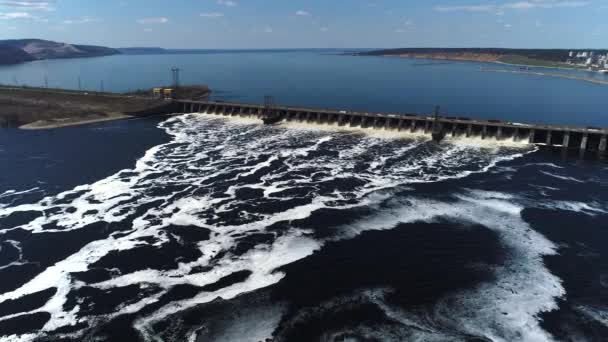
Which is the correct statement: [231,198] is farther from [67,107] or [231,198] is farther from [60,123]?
[67,107]

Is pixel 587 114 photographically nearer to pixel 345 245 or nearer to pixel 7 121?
pixel 345 245

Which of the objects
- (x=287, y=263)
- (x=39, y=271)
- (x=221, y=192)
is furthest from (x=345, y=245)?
(x=39, y=271)

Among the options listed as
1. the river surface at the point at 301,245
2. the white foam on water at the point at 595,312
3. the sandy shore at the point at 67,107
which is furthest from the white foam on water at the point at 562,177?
the sandy shore at the point at 67,107

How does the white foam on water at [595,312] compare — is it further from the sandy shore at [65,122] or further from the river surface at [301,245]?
the sandy shore at [65,122]

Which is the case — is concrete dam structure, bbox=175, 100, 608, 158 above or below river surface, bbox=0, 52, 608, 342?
above

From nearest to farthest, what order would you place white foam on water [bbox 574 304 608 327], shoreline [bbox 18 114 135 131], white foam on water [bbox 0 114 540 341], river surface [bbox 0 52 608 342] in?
1. white foam on water [bbox 574 304 608 327]
2. river surface [bbox 0 52 608 342]
3. white foam on water [bbox 0 114 540 341]
4. shoreline [bbox 18 114 135 131]

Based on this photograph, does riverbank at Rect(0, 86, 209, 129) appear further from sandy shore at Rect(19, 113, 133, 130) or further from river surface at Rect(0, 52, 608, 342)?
river surface at Rect(0, 52, 608, 342)

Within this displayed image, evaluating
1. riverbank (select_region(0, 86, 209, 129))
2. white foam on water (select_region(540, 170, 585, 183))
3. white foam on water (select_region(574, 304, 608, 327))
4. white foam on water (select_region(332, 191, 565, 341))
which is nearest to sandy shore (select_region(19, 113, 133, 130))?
riverbank (select_region(0, 86, 209, 129))
